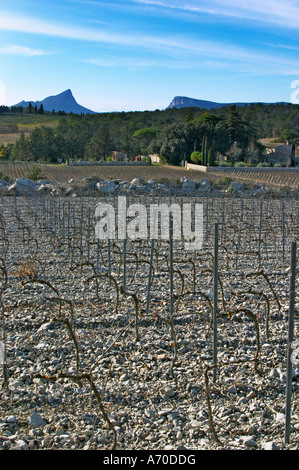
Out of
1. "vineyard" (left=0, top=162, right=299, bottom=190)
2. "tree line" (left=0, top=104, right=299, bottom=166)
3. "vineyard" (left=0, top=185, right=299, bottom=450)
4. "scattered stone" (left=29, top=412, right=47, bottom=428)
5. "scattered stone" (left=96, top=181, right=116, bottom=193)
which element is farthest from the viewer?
"tree line" (left=0, top=104, right=299, bottom=166)

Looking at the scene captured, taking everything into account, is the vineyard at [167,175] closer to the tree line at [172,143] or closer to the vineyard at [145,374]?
the tree line at [172,143]

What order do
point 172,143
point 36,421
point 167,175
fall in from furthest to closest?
1. point 172,143
2. point 167,175
3. point 36,421

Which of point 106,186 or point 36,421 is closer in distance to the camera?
point 36,421

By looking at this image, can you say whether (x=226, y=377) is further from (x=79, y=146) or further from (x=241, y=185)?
(x=79, y=146)

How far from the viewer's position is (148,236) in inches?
490

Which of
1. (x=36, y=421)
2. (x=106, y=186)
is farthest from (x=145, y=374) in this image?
(x=106, y=186)

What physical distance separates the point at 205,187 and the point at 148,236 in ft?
65.6

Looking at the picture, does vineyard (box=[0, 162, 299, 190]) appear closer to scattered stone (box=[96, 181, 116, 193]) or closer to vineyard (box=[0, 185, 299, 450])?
scattered stone (box=[96, 181, 116, 193])

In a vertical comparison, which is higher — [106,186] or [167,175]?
[167,175]

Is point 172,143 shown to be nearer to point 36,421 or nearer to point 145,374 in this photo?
point 145,374

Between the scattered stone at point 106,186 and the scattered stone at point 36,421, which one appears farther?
the scattered stone at point 106,186

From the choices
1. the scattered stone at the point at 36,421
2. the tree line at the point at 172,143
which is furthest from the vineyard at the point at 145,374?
the tree line at the point at 172,143

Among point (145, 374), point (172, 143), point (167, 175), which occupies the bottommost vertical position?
point (145, 374)

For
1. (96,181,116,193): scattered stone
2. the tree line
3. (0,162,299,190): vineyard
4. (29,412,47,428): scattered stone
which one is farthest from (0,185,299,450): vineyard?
the tree line
